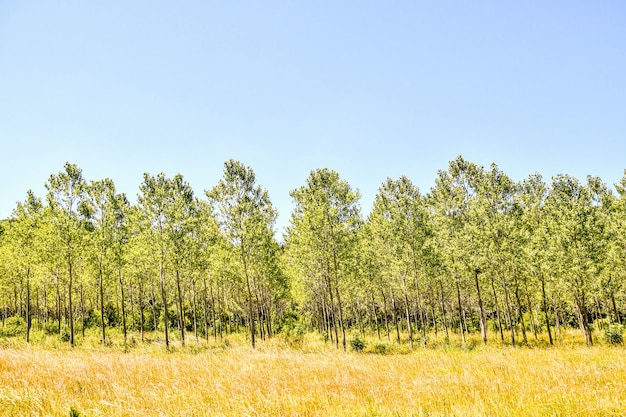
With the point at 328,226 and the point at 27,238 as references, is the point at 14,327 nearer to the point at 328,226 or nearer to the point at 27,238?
the point at 27,238

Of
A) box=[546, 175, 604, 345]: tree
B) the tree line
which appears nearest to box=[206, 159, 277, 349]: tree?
the tree line

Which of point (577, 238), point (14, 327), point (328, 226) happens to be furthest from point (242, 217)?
point (14, 327)

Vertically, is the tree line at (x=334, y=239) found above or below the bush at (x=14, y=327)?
above

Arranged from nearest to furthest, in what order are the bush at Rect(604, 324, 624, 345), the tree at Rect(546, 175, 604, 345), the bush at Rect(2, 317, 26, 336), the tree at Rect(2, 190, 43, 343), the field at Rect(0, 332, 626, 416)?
the field at Rect(0, 332, 626, 416), the tree at Rect(546, 175, 604, 345), the bush at Rect(604, 324, 624, 345), the tree at Rect(2, 190, 43, 343), the bush at Rect(2, 317, 26, 336)

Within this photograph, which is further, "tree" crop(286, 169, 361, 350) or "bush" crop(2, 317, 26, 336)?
"bush" crop(2, 317, 26, 336)

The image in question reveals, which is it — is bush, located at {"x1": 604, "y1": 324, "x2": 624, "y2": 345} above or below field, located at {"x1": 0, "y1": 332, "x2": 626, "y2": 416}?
below

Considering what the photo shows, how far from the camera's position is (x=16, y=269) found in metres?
34.7

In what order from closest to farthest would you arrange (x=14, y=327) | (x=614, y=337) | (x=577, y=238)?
(x=577, y=238) < (x=614, y=337) < (x=14, y=327)

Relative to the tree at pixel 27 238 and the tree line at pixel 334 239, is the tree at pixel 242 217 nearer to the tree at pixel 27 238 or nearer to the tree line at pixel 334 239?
the tree line at pixel 334 239

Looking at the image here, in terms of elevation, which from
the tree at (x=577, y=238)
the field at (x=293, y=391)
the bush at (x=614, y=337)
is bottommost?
the bush at (x=614, y=337)

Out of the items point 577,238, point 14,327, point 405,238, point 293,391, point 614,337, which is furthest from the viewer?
point 14,327

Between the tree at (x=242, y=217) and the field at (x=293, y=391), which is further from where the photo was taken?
the tree at (x=242, y=217)

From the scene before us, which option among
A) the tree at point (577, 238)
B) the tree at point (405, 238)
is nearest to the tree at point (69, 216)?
the tree at point (405, 238)

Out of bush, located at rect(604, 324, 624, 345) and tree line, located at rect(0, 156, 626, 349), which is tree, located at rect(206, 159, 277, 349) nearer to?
tree line, located at rect(0, 156, 626, 349)
